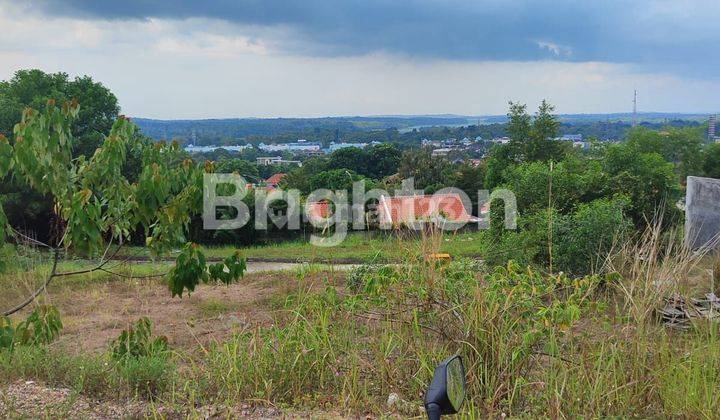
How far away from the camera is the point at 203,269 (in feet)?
13.0

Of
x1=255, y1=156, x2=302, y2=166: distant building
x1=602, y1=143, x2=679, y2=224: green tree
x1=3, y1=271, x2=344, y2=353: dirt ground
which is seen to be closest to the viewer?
x1=3, y1=271, x2=344, y2=353: dirt ground

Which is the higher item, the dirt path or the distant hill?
the distant hill

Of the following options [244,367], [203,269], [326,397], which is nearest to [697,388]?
[326,397]

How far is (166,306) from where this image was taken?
797 centimetres

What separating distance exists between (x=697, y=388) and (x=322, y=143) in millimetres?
39153

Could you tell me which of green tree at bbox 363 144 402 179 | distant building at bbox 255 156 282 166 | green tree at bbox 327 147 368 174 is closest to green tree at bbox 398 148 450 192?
green tree at bbox 363 144 402 179

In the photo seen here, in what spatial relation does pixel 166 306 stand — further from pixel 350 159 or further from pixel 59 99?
pixel 350 159

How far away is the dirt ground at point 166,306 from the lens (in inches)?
249

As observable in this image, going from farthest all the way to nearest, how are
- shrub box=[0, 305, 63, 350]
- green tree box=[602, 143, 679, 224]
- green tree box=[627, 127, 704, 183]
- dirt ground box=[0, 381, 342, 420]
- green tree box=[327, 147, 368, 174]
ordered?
green tree box=[327, 147, 368, 174] < green tree box=[627, 127, 704, 183] < green tree box=[602, 143, 679, 224] < shrub box=[0, 305, 63, 350] < dirt ground box=[0, 381, 342, 420]

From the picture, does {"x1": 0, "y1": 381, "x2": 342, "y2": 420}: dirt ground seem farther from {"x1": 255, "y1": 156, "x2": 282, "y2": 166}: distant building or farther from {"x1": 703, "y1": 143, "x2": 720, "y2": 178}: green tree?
{"x1": 703, "y1": 143, "x2": 720, "y2": 178}: green tree

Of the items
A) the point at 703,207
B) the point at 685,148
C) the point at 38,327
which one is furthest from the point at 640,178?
the point at 685,148

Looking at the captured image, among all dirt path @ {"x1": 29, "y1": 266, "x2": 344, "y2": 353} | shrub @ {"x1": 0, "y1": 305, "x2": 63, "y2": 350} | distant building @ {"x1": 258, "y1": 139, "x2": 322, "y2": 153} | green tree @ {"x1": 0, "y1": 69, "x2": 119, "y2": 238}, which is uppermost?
green tree @ {"x1": 0, "y1": 69, "x2": 119, "y2": 238}

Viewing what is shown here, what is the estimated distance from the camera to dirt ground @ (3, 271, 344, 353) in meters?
6.32

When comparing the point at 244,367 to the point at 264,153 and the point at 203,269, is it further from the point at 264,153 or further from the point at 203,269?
the point at 264,153
